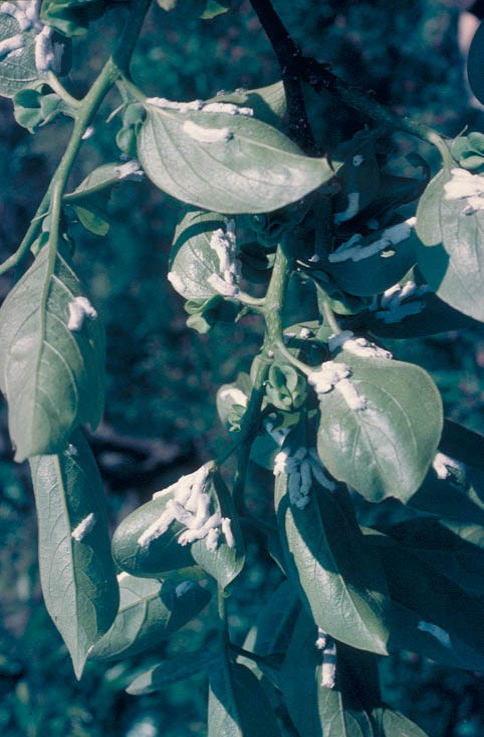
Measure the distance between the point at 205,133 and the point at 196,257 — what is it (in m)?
0.17

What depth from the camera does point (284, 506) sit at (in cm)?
57

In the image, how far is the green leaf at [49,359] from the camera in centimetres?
42

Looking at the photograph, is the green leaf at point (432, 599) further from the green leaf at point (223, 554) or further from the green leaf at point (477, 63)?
the green leaf at point (477, 63)

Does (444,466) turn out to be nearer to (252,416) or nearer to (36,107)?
(252,416)

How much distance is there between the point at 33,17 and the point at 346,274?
0.31 metres

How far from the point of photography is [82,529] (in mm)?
536

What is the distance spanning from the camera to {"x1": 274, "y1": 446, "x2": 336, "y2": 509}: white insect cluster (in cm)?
55

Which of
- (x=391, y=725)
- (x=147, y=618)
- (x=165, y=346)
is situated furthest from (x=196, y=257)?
(x=165, y=346)

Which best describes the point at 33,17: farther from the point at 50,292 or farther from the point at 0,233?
the point at 0,233

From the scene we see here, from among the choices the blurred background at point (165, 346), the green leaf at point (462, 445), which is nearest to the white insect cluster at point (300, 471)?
the green leaf at point (462, 445)

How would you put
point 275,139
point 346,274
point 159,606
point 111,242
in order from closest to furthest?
point 275,139
point 346,274
point 159,606
point 111,242

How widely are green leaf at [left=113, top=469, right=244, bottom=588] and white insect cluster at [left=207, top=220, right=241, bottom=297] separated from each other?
0.49ft


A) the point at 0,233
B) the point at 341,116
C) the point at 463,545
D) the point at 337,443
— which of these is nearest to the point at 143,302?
the point at 0,233

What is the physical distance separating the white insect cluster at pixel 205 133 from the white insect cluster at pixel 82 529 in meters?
0.29
